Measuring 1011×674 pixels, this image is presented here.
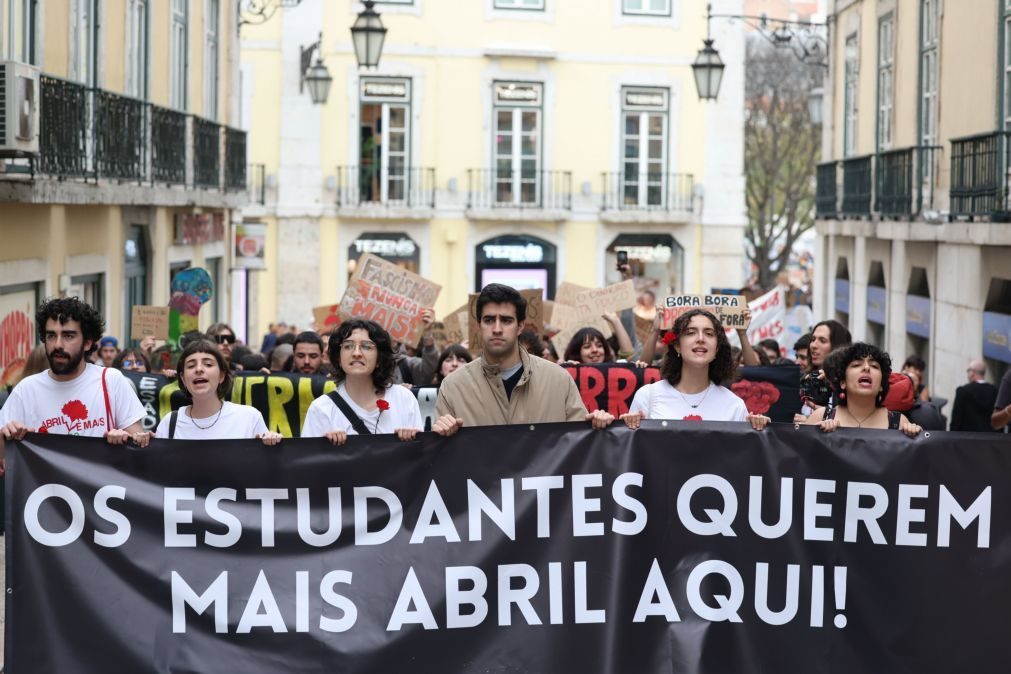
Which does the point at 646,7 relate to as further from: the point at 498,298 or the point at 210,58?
the point at 498,298

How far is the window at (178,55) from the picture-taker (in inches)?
929

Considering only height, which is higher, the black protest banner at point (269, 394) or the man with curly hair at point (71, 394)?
the man with curly hair at point (71, 394)

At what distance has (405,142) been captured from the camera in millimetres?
38312

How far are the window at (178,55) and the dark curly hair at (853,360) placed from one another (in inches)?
648

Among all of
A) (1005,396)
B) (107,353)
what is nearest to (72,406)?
(1005,396)

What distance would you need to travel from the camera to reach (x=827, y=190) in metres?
29.1

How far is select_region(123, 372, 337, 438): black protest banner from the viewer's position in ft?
36.7

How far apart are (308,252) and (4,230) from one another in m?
22.3

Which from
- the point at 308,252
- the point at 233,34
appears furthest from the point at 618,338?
the point at 308,252

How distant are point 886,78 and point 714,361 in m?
19.0

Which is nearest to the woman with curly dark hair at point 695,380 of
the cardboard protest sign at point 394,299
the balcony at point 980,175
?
the cardboard protest sign at point 394,299

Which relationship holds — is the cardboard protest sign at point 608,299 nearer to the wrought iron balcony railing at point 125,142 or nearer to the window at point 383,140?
the wrought iron balcony railing at point 125,142

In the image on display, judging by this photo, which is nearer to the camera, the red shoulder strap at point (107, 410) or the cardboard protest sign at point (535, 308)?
the red shoulder strap at point (107, 410)

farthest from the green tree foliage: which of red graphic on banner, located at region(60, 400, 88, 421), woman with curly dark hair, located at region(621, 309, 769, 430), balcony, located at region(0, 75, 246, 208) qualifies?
red graphic on banner, located at region(60, 400, 88, 421)
